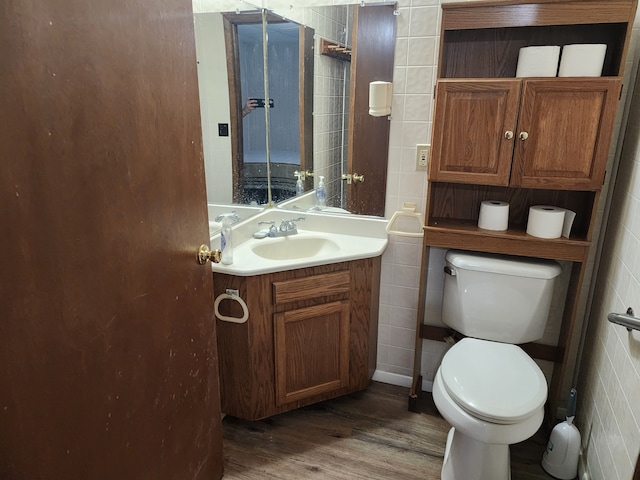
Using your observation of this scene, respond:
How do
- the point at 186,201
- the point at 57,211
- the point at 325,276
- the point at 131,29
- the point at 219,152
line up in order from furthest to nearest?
the point at 219,152 → the point at 325,276 → the point at 186,201 → the point at 131,29 → the point at 57,211

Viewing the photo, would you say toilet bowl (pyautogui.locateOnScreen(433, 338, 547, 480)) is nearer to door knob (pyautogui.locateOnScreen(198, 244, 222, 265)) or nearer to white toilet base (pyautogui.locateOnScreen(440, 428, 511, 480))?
white toilet base (pyautogui.locateOnScreen(440, 428, 511, 480))

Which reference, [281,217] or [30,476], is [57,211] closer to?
[30,476]

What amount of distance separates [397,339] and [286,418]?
0.68m

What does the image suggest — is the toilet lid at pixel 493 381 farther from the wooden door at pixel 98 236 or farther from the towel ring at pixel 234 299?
the wooden door at pixel 98 236

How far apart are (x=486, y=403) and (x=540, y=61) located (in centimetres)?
122

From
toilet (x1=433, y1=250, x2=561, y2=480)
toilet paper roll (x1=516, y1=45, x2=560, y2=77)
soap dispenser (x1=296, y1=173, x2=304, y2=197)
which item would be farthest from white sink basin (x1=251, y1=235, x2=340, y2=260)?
toilet paper roll (x1=516, y1=45, x2=560, y2=77)

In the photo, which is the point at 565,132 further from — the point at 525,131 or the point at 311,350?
the point at 311,350

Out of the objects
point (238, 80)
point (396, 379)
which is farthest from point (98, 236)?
point (396, 379)

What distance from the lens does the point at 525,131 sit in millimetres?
1594

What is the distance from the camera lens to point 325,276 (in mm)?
1838

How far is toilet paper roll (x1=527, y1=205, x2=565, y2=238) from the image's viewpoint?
5.54ft

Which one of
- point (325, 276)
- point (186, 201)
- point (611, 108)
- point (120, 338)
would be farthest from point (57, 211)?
point (611, 108)

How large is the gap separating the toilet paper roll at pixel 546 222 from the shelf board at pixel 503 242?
25 mm

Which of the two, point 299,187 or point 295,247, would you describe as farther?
point 299,187
